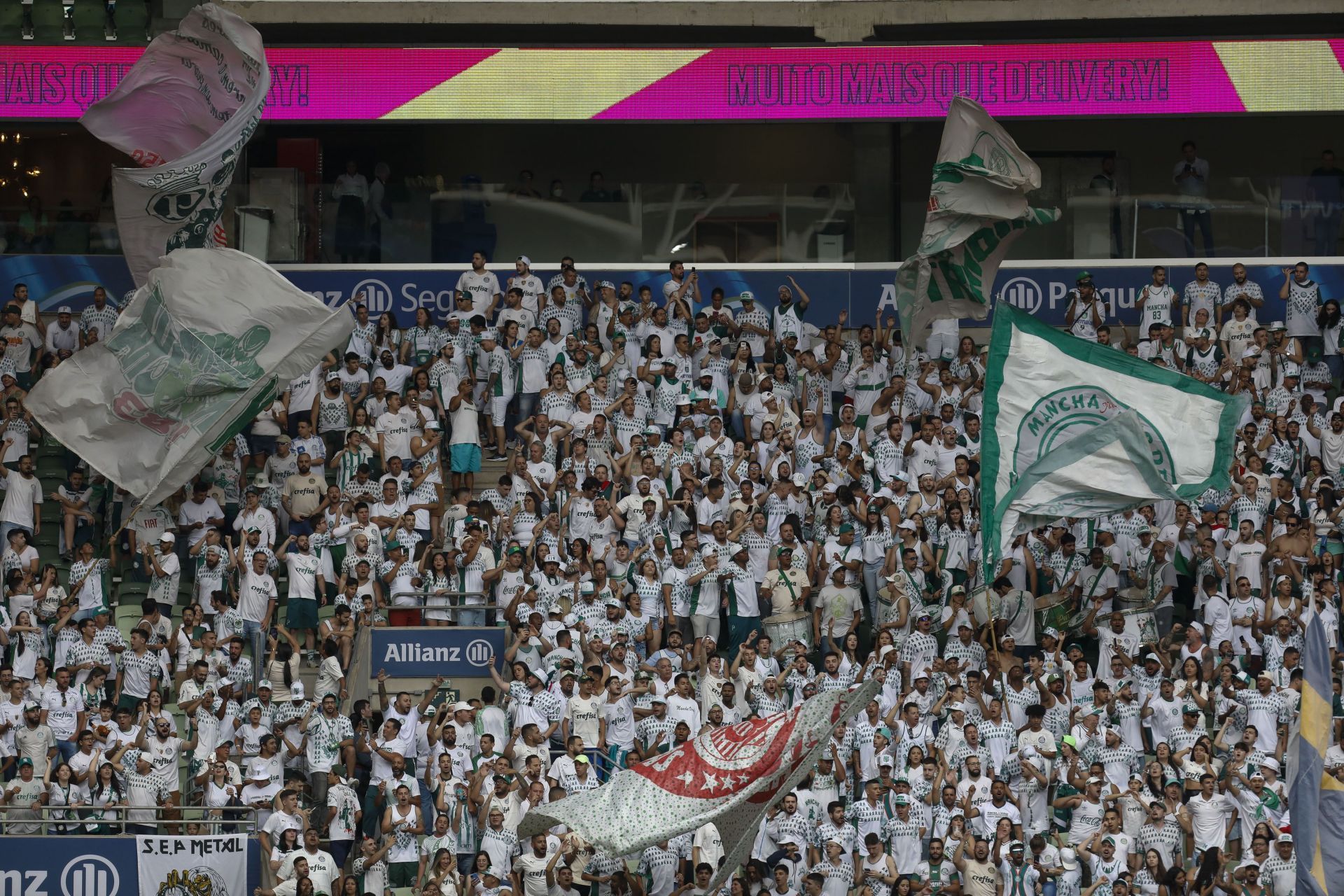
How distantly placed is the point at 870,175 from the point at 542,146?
434cm

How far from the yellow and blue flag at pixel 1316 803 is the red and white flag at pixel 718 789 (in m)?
5.47

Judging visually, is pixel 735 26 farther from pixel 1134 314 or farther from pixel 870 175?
pixel 1134 314

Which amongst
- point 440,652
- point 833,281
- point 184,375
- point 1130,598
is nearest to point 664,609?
point 440,652

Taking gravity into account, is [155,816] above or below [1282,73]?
below

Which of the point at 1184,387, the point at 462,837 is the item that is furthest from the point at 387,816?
the point at 1184,387

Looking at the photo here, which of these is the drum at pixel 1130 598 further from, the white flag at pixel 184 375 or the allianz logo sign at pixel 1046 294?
the white flag at pixel 184 375

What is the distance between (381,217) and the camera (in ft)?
104

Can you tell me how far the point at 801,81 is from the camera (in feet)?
104

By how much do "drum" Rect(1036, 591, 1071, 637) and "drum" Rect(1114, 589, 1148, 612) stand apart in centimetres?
51

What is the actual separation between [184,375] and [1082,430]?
887cm

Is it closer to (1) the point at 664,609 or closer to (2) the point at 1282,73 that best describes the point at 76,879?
(1) the point at 664,609

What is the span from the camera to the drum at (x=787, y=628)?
964 inches

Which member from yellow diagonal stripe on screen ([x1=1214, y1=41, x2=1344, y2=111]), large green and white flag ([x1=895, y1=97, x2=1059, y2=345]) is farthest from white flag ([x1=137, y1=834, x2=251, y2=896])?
yellow diagonal stripe on screen ([x1=1214, y1=41, x2=1344, y2=111])

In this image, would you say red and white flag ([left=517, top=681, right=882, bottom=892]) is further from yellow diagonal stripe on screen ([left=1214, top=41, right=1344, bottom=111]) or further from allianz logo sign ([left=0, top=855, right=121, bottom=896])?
yellow diagonal stripe on screen ([left=1214, top=41, right=1344, bottom=111])
